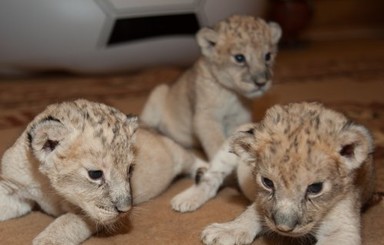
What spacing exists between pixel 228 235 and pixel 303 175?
16.9 inches

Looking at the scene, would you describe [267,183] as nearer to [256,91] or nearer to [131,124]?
[131,124]

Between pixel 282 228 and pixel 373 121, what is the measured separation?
6.32 ft

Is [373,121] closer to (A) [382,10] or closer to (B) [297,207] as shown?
(B) [297,207]

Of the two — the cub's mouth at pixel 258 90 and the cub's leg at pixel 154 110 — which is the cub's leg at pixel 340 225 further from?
the cub's leg at pixel 154 110

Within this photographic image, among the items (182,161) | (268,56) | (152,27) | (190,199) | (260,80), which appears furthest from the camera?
(152,27)

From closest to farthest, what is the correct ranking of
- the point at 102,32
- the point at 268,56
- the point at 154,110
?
the point at 268,56, the point at 154,110, the point at 102,32

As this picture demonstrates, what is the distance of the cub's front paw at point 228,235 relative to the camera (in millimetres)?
2141

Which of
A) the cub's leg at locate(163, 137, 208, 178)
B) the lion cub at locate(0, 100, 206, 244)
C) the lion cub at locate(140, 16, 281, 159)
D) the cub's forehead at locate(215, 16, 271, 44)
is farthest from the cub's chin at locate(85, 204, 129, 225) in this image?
the cub's forehead at locate(215, 16, 271, 44)

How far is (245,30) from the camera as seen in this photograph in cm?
315

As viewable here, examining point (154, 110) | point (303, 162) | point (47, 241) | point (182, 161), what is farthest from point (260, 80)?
point (47, 241)

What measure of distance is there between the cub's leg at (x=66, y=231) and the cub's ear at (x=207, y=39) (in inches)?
55.7

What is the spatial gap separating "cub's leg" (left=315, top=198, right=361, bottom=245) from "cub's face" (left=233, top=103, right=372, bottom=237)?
0.15ft

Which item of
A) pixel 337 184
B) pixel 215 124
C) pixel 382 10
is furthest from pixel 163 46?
pixel 382 10

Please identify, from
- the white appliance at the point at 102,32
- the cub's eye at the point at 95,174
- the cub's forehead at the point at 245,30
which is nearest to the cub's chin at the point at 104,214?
the cub's eye at the point at 95,174
